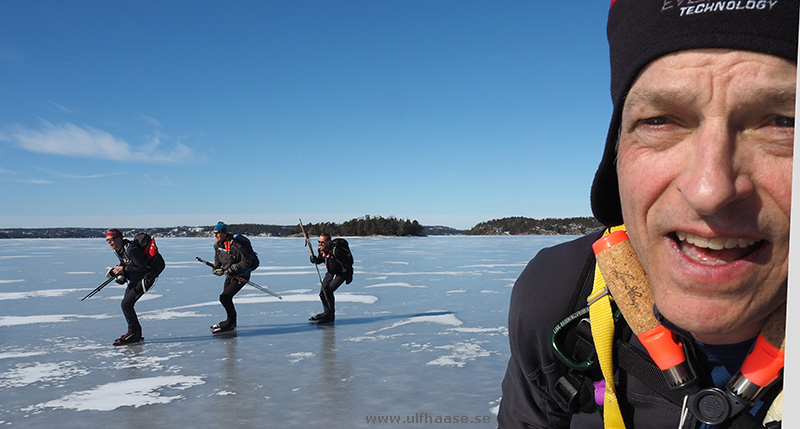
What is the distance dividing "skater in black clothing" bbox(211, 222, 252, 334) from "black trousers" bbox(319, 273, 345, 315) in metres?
1.43

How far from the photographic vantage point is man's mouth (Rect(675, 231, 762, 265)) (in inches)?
39.7

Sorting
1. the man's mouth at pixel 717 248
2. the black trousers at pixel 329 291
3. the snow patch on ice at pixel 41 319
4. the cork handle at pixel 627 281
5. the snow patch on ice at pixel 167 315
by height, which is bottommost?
the snow patch on ice at pixel 167 315

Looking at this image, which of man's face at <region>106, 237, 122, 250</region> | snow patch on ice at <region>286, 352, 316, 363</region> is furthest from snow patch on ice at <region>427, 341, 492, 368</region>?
man's face at <region>106, 237, 122, 250</region>

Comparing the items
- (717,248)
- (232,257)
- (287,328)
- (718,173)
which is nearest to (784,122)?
(718,173)

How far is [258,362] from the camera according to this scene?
671 cm

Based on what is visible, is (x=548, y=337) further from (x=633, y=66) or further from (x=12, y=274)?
(x=12, y=274)

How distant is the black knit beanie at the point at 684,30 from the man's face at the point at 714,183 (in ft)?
0.07

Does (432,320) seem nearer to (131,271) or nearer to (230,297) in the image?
(230,297)

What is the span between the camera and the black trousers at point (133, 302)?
8.08m

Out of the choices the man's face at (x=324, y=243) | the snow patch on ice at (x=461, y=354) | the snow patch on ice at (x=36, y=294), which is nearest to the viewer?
the snow patch on ice at (x=461, y=354)

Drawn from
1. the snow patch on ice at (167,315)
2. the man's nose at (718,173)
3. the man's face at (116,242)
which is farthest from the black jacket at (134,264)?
the man's nose at (718,173)

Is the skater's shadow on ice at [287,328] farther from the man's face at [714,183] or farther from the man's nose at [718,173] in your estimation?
the man's nose at [718,173]

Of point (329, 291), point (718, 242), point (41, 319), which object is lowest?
point (41, 319)

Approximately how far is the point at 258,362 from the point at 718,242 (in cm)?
647
